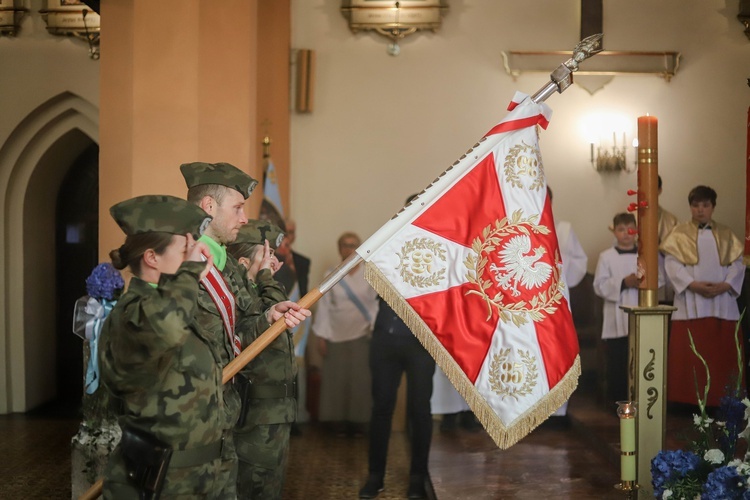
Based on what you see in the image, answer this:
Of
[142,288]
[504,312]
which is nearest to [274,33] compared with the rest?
[504,312]

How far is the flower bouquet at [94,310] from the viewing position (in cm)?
396

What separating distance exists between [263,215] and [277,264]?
2.07 m

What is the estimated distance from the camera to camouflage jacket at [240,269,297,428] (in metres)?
3.23

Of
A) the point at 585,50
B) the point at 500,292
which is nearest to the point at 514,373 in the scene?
the point at 500,292

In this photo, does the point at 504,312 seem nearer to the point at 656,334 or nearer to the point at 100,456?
the point at 656,334

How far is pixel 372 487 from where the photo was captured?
467 cm

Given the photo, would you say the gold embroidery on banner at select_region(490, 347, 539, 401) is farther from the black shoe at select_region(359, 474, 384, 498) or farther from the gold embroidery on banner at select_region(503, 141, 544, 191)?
the black shoe at select_region(359, 474, 384, 498)

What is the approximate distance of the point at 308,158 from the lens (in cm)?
732

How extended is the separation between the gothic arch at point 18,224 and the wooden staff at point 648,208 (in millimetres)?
5007

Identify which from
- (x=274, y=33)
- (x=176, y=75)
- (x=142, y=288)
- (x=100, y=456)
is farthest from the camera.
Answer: (x=274, y=33)

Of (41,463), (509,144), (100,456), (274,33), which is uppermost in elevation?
(274,33)

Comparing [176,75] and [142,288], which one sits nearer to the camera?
[142,288]

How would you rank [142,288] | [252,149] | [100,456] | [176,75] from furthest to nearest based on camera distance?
[252,149]
[176,75]
[100,456]
[142,288]

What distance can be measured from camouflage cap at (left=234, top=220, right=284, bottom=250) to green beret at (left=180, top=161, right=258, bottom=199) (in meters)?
0.64
